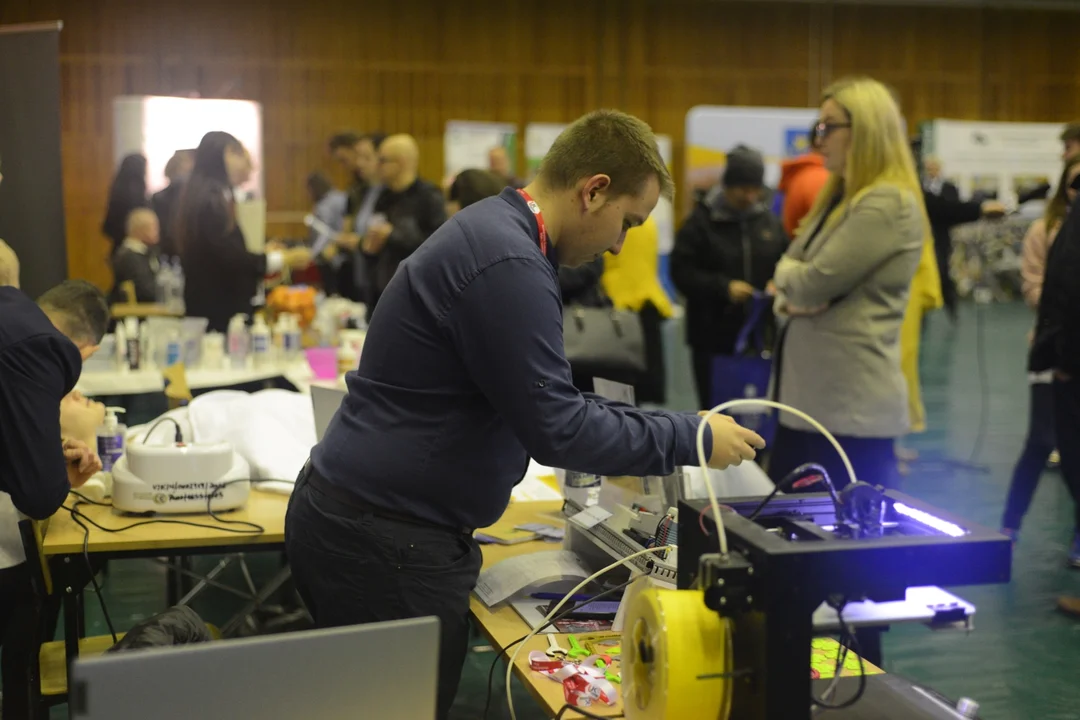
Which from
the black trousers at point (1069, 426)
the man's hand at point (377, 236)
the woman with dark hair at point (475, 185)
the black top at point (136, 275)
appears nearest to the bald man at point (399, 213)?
the man's hand at point (377, 236)

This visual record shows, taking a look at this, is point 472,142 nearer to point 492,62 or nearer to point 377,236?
point 492,62

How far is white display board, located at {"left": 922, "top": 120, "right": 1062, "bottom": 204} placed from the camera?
12508 mm

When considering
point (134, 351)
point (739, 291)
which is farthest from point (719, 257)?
point (134, 351)

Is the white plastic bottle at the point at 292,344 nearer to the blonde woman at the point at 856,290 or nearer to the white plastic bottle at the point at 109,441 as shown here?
the white plastic bottle at the point at 109,441

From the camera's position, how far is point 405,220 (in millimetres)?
4930

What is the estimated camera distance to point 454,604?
1777 millimetres

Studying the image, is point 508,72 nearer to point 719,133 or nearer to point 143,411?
point 719,133

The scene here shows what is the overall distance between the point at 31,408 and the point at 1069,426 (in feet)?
9.19

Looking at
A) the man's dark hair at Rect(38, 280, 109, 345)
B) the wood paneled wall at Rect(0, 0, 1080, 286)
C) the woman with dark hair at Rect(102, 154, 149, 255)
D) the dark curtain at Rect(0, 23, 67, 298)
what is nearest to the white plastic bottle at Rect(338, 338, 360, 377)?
the dark curtain at Rect(0, 23, 67, 298)

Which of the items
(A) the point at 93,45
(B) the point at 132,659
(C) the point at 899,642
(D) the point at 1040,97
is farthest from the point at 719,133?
(B) the point at 132,659

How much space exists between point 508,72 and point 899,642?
9.59 meters

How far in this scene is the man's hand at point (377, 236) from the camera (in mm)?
5074

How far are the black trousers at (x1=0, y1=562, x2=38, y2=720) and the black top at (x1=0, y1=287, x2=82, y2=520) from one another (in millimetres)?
186

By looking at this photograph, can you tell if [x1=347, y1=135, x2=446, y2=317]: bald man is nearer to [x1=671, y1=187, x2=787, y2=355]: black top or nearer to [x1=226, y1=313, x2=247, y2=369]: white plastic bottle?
[x1=226, y1=313, x2=247, y2=369]: white plastic bottle
